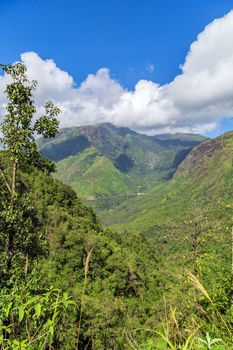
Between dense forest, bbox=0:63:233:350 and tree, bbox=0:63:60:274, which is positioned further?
tree, bbox=0:63:60:274

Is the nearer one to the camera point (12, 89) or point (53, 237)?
point (12, 89)

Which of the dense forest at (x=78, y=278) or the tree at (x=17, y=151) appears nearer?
the dense forest at (x=78, y=278)

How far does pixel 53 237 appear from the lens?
2635 inches

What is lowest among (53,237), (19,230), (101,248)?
(101,248)

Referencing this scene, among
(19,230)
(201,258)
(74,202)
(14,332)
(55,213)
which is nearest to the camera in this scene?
(14,332)

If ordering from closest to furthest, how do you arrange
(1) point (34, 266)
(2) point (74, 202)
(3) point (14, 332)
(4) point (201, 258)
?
(3) point (14, 332) < (1) point (34, 266) < (4) point (201, 258) < (2) point (74, 202)

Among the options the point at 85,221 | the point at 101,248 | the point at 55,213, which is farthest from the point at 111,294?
the point at 85,221

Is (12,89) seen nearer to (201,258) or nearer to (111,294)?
(201,258)

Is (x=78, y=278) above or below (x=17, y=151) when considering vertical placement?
below

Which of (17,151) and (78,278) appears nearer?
(17,151)

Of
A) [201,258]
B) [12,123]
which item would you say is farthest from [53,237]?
[12,123]

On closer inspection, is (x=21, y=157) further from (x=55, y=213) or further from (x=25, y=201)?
(x=55, y=213)

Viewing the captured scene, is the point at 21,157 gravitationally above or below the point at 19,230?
above

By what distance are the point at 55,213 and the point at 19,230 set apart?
67.3 metres
